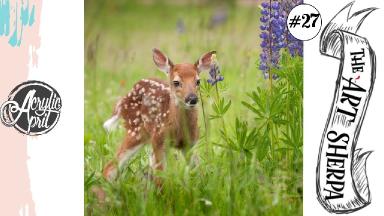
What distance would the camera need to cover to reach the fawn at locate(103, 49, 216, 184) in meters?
4.68

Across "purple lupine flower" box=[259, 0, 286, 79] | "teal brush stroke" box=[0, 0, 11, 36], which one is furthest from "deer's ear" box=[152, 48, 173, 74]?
"teal brush stroke" box=[0, 0, 11, 36]

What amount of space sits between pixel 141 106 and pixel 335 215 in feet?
4.28

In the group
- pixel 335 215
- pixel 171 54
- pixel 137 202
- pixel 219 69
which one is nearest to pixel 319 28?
pixel 219 69

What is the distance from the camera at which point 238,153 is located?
4477mm

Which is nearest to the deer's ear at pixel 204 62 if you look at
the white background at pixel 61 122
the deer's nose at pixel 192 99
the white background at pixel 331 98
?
the deer's nose at pixel 192 99

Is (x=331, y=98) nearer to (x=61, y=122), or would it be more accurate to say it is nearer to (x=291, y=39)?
(x=291, y=39)

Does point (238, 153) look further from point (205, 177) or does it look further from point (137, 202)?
point (137, 202)

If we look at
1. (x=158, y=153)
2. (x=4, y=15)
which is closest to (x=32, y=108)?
(x=4, y=15)

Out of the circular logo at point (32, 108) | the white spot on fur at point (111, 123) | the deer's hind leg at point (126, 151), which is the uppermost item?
the circular logo at point (32, 108)

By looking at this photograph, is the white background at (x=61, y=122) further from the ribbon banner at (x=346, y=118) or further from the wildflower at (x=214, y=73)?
the ribbon banner at (x=346, y=118)

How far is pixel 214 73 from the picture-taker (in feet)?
14.9

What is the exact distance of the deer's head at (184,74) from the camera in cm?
463

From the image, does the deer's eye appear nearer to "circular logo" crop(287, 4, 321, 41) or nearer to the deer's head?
the deer's head

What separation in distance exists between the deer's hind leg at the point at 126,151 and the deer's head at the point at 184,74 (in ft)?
1.14
